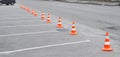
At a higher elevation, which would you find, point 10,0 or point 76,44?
point 76,44

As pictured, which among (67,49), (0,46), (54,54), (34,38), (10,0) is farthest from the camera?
(10,0)

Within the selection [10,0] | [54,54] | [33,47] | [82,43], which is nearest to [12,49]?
[33,47]

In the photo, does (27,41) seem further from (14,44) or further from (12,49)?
(12,49)

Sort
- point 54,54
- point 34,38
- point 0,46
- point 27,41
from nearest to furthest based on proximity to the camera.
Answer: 1. point 54,54
2. point 0,46
3. point 27,41
4. point 34,38

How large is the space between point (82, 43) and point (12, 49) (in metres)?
2.58

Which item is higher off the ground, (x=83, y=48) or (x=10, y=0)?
(x=83, y=48)

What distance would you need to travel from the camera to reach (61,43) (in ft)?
40.3

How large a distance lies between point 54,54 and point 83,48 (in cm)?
144

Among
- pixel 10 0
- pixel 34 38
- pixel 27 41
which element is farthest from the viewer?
pixel 10 0

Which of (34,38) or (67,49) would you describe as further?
(34,38)

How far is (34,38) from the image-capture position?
543 inches

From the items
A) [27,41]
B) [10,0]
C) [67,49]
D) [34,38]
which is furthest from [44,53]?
[10,0]

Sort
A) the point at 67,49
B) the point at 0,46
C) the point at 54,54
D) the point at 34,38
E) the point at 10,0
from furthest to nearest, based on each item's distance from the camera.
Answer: the point at 10,0 < the point at 34,38 < the point at 0,46 < the point at 67,49 < the point at 54,54

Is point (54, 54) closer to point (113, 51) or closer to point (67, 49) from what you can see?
point (67, 49)
